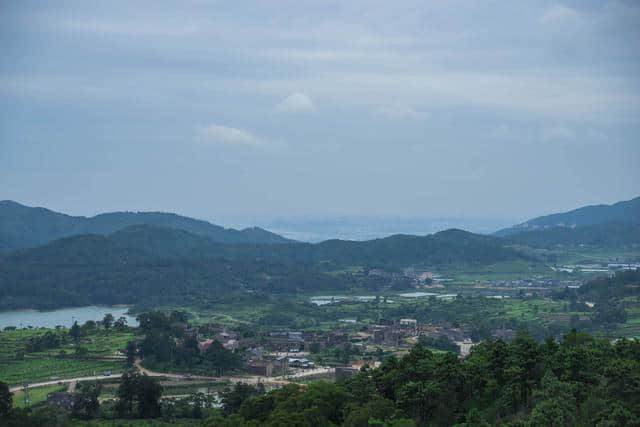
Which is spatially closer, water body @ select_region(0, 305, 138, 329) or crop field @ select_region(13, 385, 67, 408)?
crop field @ select_region(13, 385, 67, 408)

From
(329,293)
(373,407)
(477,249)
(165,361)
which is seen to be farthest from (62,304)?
(373,407)

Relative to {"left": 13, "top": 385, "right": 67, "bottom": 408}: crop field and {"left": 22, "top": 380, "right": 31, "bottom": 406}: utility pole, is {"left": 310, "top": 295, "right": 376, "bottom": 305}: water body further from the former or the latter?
{"left": 13, "top": 385, "right": 67, "bottom": 408}: crop field

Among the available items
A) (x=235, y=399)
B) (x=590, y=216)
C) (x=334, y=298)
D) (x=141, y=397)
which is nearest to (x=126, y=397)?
(x=141, y=397)

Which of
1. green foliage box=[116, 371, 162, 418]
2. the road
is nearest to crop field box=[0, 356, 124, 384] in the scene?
the road

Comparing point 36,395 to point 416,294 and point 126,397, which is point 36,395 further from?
point 416,294

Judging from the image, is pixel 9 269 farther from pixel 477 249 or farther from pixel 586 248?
pixel 586 248

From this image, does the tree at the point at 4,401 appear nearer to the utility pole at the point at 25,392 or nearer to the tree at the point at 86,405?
the tree at the point at 86,405

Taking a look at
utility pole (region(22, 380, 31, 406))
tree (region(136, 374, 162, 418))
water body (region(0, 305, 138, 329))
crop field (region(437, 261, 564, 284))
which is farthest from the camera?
crop field (region(437, 261, 564, 284))
